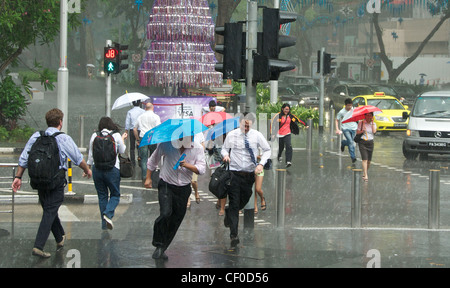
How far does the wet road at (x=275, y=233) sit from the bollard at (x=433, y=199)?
0.49 feet

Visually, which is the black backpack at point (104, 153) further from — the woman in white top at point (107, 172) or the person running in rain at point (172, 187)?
the person running in rain at point (172, 187)

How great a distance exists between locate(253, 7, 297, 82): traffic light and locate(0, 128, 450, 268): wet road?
89.2 inches

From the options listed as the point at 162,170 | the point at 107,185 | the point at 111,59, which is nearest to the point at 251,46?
the point at 107,185

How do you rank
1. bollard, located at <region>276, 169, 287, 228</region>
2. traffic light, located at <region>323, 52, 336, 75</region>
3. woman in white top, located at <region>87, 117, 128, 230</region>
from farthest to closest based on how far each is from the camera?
traffic light, located at <region>323, 52, 336, 75</region>, bollard, located at <region>276, 169, 287, 228</region>, woman in white top, located at <region>87, 117, 128, 230</region>

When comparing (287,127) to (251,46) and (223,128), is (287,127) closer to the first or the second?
(223,128)

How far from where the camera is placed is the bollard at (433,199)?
1217 cm

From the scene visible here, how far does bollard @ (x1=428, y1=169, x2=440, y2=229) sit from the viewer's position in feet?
39.9

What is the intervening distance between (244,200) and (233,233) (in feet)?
1.76

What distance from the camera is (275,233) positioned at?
1162cm

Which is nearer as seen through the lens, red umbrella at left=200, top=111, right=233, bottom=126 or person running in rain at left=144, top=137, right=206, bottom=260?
person running in rain at left=144, top=137, right=206, bottom=260

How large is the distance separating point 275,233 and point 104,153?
264 cm

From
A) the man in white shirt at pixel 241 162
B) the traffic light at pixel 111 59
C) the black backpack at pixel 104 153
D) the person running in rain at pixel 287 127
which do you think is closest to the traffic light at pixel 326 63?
the person running in rain at pixel 287 127

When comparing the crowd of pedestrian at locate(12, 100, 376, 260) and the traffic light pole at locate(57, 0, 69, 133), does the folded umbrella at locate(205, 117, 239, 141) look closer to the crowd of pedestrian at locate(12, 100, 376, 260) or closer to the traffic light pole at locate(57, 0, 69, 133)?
the crowd of pedestrian at locate(12, 100, 376, 260)

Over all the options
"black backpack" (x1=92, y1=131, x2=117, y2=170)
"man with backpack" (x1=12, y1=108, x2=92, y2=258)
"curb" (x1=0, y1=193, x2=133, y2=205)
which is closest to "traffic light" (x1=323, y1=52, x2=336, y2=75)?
"curb" (x1=0, y1=193, x2=133, y2=205)
